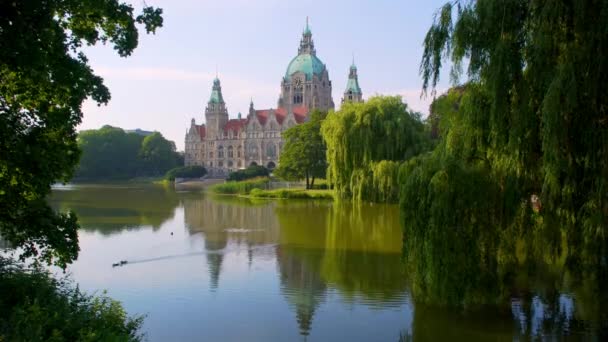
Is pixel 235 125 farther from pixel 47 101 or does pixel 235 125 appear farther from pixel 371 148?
pixel 47 101

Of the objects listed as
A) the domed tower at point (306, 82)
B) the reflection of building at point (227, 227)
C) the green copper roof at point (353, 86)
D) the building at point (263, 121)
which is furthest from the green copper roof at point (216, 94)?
the reflection of building at point (227, 227)

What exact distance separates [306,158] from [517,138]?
1520 inches

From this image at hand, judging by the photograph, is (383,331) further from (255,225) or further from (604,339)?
(255,225)

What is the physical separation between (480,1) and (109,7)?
5.53 m

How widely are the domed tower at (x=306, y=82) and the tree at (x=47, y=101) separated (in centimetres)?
8675

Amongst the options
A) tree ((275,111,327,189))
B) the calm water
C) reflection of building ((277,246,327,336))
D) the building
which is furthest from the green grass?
the building

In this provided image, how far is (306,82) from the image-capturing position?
9712 centimetres

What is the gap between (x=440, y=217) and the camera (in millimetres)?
10055

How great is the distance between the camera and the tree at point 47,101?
799 centimetres

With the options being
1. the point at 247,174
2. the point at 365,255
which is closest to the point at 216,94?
the point at 247,174

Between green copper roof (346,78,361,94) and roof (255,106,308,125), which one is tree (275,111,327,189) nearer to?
roof (255,106,308,125)

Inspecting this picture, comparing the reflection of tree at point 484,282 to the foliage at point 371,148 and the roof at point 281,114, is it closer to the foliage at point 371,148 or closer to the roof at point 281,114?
the foliage at point 371,148

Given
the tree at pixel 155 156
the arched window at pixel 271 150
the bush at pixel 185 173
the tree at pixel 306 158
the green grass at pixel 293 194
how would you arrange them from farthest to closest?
the tree at pixel 155 156, the arched window at pixel 271 150, the bush at pixel 185 173, the tree at pixel 306 158, the green grass at pixel 293 194

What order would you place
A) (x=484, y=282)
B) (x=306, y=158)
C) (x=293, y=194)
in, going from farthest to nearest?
(x=306, y=158) → (x=293, y=194) → (x=484, y=282)
